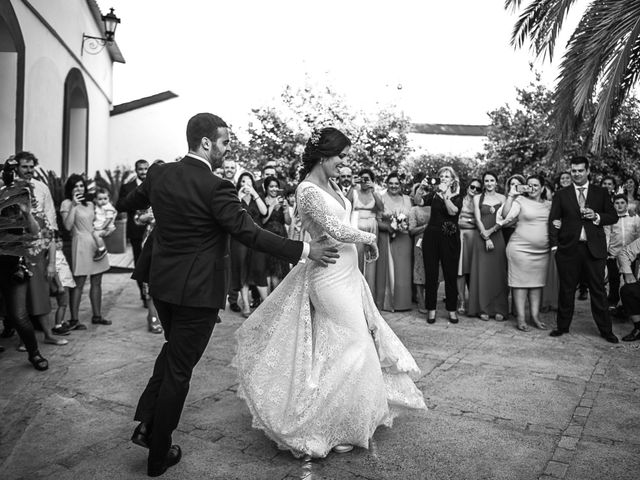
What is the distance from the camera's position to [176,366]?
338cm

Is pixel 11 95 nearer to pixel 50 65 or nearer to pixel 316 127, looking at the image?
pixel 50 65

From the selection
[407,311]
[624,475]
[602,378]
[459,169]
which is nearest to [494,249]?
[407,311]

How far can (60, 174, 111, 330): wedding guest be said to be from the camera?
23.6 feet

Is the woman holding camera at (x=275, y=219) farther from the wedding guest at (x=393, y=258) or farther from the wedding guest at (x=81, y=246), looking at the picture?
the wedding guest at (x=81, y=246)

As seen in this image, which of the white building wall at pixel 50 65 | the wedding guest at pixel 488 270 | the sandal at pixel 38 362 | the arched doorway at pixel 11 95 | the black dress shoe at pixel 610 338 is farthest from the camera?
the white building wall at pixel 50 65

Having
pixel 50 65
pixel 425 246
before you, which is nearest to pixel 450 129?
pixel 50 65

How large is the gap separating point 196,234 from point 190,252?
0.11m

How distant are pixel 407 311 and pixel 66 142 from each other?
8.49 metres

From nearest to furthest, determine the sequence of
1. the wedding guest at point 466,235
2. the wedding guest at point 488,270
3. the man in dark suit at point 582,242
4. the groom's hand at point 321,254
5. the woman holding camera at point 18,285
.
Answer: the groom's hand at point 321,254, the woman holding camera at point 18,285, the man in dark suit at point 582,242, the wedding guest at point 488,270, the wedding guest at point 466,235

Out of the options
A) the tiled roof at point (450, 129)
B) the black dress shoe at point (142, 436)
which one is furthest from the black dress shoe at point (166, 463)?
the tiled roof at point (450, 129)

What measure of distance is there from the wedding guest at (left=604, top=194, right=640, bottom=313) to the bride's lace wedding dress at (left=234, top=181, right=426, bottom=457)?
18.6ft

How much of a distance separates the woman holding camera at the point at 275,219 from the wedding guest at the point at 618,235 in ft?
14.8

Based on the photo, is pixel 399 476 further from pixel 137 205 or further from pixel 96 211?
pixel 96 211

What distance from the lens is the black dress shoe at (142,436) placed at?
348 centimetres
